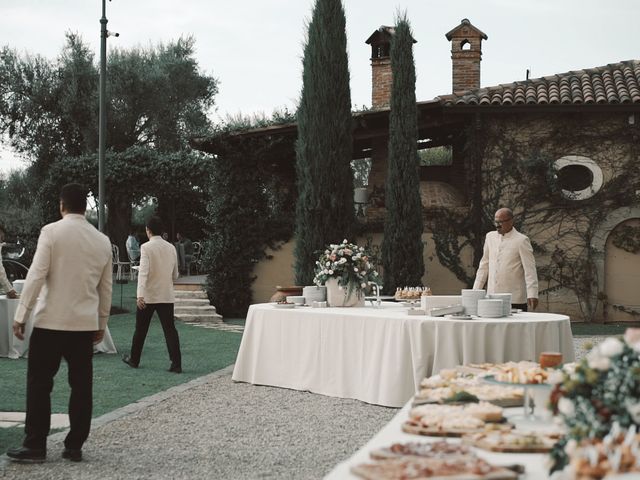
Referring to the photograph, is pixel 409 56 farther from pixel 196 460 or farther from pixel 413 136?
pixel 196 460

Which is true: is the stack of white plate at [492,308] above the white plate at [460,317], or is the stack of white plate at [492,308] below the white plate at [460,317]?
above

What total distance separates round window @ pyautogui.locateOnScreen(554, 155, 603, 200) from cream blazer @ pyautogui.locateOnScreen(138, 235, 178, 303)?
10.3 meters

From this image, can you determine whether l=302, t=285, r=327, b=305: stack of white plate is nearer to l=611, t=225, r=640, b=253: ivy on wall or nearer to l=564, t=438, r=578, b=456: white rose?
l=564, t=438, r=578, b=456: white rose

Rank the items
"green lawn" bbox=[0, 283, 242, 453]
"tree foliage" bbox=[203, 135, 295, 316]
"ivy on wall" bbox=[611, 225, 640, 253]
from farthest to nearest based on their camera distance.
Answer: "tree foliage" bbox=[203, 135, 295, 316], "ivy on wall" bbox=[611, 225, 640, 253], "green lawn" bbox=[0, 283, 242, 453]

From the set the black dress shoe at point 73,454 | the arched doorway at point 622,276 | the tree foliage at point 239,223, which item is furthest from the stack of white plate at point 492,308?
the tree foliage at point 239,223

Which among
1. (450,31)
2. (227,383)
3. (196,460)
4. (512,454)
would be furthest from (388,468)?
(450,31)

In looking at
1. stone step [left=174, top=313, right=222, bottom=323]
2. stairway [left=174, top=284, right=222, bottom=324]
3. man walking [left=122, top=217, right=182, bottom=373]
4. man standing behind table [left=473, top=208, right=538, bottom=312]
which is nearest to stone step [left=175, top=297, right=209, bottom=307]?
stairway [left=174, top=284, right=222, bottom=324]

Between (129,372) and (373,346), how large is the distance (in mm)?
3697

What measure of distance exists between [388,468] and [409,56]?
1554 cm

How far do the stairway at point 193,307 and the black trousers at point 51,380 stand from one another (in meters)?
11.5

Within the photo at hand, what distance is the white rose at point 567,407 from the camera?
8.38 ft

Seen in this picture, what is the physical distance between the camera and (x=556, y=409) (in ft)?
9.02

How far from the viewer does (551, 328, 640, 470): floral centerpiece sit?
247cm

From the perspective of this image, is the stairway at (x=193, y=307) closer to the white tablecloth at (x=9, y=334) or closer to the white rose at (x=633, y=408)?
the white tablecloth at (x=9, y=334)
